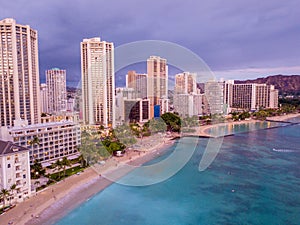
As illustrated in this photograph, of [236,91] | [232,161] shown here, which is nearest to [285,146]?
[232,161]

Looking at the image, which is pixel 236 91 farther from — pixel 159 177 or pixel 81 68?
pixel 159 177

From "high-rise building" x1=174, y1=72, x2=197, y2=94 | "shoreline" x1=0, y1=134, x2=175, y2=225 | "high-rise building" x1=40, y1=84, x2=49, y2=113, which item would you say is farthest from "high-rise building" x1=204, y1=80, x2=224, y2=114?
"high-rise building" x1=40, y1=84, x2=49, y2=113

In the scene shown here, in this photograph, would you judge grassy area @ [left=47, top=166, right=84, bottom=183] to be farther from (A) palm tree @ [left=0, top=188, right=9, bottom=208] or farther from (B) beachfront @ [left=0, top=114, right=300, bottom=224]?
(A) palm tree @ [left=0, top=188, right=9, bottom=208]

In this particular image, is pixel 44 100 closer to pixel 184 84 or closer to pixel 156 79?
pixel 156 79

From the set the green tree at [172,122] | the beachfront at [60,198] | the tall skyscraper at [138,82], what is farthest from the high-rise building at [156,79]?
the beachfront at [60,198]

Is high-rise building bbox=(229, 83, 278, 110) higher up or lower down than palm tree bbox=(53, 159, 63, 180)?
higher up
